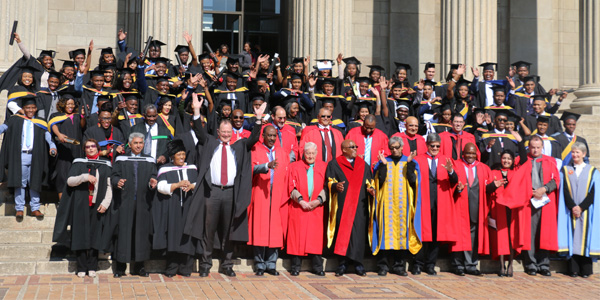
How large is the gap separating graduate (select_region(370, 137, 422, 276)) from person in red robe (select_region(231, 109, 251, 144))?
2.06 meters

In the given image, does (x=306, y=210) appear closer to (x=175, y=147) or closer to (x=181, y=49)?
(x=175, y=147)

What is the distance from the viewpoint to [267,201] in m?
11.2

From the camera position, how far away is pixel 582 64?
18.8 metres

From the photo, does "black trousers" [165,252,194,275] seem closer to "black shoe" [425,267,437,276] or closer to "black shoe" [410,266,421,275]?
"black shoe" [410,266,421,275]

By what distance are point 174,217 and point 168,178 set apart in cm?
54

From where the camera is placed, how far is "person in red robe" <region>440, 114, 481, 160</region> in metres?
12.7

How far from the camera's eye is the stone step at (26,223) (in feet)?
37.0

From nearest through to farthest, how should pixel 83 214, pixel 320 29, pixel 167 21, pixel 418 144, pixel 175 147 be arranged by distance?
1. pixel 83 214
2. pixel 175 147
3. pixel 418 144
4. pixel 167 21
5. pixel 320 29

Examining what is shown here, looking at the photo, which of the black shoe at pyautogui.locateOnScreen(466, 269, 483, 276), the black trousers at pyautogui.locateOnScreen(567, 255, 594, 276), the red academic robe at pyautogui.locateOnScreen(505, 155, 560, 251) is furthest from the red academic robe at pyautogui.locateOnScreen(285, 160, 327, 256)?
the black trousers at pyautogui.locateOnScreen(567, 255, 594, 276)

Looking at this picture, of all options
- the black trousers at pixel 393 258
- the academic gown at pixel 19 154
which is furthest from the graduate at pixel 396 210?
the academic gown at pixel 19 154

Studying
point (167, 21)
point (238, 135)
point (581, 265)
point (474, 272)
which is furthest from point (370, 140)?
point (167, 21)

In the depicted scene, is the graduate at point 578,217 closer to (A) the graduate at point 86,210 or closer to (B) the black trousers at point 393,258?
(B) the black trousers at point 393,258

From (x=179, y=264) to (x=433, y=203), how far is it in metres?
3.81

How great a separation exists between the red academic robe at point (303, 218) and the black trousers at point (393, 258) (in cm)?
89
